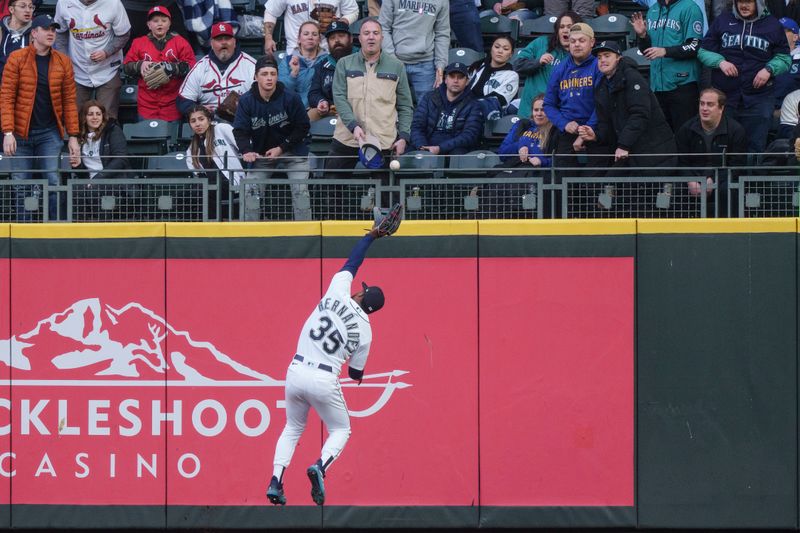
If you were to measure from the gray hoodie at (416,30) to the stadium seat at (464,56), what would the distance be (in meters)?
0.24

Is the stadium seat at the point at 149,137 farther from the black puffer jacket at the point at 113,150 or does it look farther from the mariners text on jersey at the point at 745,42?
the mariners text on jersey at the point at 745,42

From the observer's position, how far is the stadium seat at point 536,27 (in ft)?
48.3

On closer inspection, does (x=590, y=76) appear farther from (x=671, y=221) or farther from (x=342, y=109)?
(x=342, y=109)

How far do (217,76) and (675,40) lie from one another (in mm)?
4766

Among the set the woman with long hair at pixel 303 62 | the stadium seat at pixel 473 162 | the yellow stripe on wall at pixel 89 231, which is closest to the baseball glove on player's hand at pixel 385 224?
the stadium seat at pixel 473 162

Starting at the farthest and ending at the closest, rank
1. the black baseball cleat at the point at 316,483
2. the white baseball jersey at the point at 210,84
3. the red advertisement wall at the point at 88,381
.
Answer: the white baseball jersey at the point at 210,84
the red advertisement wall at the point at 88,381
the black baseball cleat at the point at 316,483

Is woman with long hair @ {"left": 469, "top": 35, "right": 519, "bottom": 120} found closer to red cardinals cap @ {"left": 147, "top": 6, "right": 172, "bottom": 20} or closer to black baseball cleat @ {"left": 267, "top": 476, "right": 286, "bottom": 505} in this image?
red cardinals cap @ {"left": 147, "top": 6, "right": 172, "bottom": 20}

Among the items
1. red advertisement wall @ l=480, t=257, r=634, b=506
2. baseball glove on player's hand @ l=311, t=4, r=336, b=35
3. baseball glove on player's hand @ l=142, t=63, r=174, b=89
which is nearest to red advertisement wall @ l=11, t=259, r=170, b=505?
baseball glove on player's hand @ l=142, t=63, r=174, b=89

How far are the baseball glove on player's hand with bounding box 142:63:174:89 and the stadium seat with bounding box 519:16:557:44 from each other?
4.19m

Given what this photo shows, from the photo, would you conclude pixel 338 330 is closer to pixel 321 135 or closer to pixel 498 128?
pixel 321 135

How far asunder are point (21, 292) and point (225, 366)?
2.04 metres

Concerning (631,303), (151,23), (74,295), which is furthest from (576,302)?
(151,23)

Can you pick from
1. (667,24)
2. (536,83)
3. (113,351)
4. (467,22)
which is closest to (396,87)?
(536,83)

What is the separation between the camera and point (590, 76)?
1171cm
